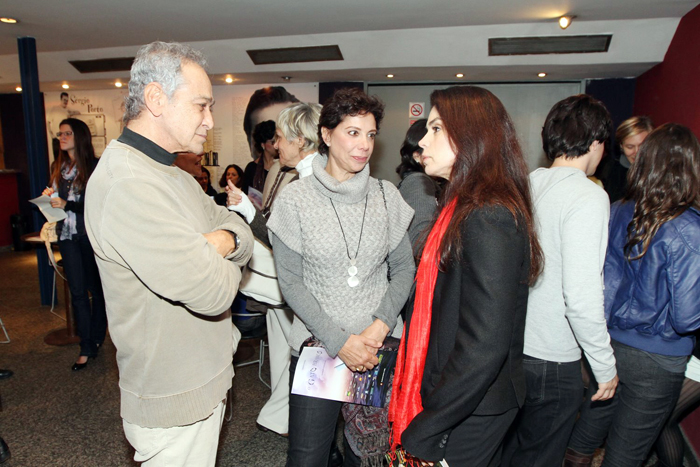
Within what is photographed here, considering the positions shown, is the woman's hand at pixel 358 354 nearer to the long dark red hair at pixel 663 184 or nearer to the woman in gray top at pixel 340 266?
the woman in gray top at pixel 340 266

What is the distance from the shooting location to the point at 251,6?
4.04 metres

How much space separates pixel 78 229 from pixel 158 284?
2.96 m

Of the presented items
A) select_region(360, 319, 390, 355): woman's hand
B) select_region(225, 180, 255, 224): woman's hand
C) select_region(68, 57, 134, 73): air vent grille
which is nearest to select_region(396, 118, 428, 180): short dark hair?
select_region(225, 180, 255, 224): woman's hand

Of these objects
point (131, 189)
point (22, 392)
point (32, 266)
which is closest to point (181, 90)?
point (131, 189)

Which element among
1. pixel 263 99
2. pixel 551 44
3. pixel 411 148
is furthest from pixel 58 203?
pixel 551 44

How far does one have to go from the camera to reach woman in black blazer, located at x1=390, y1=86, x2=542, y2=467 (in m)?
1.07

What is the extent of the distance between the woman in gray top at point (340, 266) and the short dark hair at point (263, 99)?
4683 millimetres

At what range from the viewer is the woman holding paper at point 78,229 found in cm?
357

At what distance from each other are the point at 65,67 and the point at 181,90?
6262 mm

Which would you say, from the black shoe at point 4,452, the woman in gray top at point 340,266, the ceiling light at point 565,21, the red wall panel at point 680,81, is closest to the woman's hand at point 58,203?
the black shoe at point 4,452

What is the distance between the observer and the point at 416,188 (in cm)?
221

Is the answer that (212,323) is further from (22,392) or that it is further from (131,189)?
(22,392)

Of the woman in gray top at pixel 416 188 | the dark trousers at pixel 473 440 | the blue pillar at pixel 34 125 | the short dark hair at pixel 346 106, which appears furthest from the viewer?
the blue pillar at pixel 34 125

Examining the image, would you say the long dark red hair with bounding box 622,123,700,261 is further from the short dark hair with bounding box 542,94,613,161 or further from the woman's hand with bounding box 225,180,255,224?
the woman's hand with bounding box 225,180,255,224
